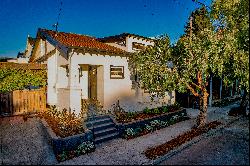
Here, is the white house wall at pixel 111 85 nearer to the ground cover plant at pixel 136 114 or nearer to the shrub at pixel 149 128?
the ground cover plant at pixel 136 114

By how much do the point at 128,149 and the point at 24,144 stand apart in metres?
4.61

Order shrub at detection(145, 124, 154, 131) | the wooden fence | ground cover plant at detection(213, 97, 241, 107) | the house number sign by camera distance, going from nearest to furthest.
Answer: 1. shrub at detection(145, 124, 154, 131)
2. the wooden fence
3. the house number sign
4. ground cover plant at detection(213, 97, 241, 107)

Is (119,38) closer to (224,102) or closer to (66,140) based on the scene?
(66,140)

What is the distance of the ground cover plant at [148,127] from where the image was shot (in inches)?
491

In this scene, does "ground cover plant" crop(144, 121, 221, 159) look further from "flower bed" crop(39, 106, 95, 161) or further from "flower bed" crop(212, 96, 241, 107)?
"flower bed" crop(212, 96, 241, 107)

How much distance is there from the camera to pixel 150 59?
535 inches

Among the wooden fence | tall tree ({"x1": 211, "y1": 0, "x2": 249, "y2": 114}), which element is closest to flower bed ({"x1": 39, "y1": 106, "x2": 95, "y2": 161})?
the wooden fence

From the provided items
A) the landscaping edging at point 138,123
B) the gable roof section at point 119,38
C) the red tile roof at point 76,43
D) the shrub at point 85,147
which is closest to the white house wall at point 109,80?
the red tile roof at point 76,43

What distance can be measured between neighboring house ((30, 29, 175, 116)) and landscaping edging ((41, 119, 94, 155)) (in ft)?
7.30

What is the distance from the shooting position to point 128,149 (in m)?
10.7

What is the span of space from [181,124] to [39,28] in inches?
467

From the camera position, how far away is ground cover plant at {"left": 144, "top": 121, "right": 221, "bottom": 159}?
1005 centimetres

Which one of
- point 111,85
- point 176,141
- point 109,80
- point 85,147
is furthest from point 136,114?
point 85,147

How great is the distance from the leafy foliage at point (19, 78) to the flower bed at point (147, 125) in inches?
268
